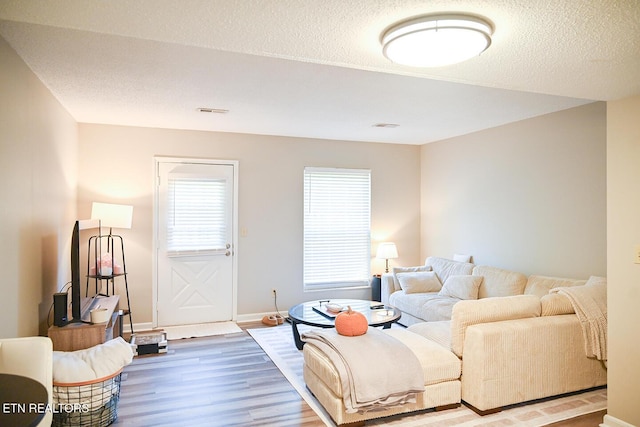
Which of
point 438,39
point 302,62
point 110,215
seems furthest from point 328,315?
point 438,39

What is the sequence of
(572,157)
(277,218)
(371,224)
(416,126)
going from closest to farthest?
1. (572,157)
2. (416,126)
3. (277,218)
4. (371,224)

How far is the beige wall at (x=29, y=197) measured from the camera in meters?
2.66

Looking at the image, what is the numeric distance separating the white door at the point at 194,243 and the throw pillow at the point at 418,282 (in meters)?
2.26

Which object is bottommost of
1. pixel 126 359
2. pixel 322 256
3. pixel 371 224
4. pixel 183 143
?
pixel 126 359

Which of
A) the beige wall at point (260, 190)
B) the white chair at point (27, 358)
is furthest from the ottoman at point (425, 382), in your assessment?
the beige wall at point (260, 190)

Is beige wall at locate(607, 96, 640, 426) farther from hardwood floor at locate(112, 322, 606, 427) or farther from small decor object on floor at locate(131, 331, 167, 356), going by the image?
small decor object on floor at locate(131, 331, 167, 356)

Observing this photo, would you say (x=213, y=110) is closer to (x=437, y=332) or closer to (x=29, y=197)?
(x=29, y=197)

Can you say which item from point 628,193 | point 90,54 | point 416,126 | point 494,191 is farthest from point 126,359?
point 494,191

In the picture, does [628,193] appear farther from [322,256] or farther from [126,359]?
[322,256]

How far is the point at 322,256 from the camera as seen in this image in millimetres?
6277

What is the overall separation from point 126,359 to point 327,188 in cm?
383

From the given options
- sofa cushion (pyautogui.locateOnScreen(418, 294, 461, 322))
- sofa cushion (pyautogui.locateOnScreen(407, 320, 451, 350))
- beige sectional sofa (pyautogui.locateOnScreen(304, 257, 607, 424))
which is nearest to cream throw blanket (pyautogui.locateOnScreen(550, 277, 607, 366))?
beige sectional sofa (pyautogui.locateOnScreen(304, 257, 607, 424))

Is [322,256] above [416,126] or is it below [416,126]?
below

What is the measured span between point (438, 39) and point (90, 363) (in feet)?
9.29
